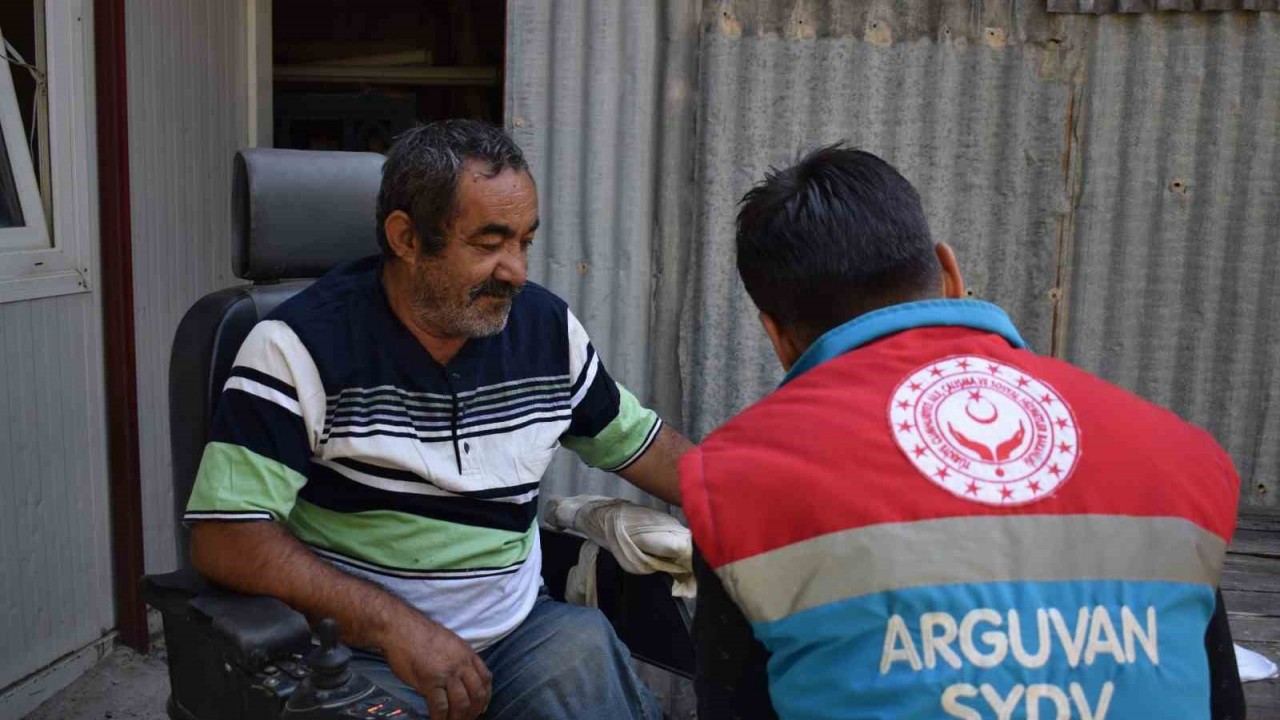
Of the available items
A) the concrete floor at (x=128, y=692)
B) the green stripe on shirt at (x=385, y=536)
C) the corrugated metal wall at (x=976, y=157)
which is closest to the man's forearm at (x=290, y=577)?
the green stripe on shirt at (x=385, y=536)

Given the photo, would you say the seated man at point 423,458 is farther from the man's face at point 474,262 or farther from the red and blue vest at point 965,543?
the red and blue vest at point 965,543

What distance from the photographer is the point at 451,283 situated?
222 centimetres

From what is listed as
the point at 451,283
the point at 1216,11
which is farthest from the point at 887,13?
the point at 451,283

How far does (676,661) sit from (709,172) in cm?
136

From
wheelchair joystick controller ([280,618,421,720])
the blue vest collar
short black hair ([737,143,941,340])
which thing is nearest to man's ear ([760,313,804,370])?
short black hair ([737,143,941,340])

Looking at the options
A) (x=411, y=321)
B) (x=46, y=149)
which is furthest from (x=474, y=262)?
(x=46, y=149)

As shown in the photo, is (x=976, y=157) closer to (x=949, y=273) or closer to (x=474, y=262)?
(x=474, y=262)

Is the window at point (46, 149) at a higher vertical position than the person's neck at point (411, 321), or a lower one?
higher

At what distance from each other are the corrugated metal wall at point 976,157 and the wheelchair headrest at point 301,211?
0.92m

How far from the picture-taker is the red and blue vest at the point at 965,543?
1129 millimetres

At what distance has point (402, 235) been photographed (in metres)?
2.25

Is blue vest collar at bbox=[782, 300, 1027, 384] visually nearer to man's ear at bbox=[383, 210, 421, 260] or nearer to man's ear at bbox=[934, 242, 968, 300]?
man's ear at bbox=[934, 242, 968, 300]

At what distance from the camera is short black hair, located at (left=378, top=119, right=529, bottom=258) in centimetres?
222

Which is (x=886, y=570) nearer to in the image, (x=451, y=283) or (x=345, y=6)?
(x=451, y=283)
